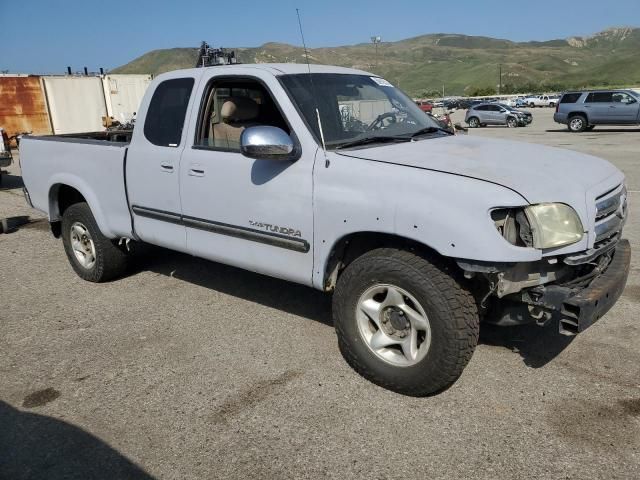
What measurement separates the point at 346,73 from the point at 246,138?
1.49 metres

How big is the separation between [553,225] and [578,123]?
79.0ft

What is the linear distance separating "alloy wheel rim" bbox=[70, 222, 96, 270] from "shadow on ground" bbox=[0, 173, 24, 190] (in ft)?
28.6

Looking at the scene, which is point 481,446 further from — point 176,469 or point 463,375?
point 176,469

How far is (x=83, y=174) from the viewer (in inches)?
198

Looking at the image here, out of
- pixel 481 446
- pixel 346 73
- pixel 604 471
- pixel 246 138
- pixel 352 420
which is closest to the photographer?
pixel 604 471

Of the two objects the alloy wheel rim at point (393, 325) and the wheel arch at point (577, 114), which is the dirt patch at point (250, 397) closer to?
the alloy wheel rim at point (393, 325)

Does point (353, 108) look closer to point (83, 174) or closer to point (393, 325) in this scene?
point (393, 325)

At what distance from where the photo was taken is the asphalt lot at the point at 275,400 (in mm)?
2711

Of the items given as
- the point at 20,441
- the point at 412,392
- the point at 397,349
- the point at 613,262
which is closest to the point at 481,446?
the point at 412,392

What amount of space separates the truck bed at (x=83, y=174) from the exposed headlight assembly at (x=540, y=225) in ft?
10.5

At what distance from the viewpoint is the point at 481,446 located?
279 cm

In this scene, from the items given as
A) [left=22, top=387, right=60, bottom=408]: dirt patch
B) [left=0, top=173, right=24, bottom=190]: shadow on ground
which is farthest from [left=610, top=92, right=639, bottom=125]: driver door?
[left=22, top=387, right=60, bottom=408]: dirt patch

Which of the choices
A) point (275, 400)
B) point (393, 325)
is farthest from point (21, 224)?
point (393, 325)

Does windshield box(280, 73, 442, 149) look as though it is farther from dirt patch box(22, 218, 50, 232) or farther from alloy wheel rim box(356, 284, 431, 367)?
dirt patch box(22, 218, 50, 232)
